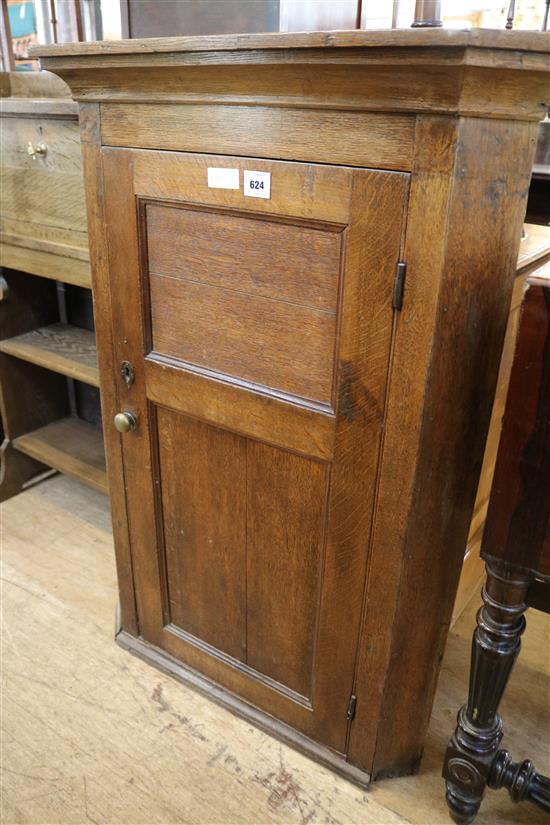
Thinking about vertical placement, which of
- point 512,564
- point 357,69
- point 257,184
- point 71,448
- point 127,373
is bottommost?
point 71,448

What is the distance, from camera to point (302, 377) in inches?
45.6

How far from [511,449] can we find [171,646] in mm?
1059

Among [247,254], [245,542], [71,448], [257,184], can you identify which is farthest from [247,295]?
[71,448]

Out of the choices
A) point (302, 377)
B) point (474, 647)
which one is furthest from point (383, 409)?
point (474, 647)

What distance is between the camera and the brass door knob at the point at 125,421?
1.43 metres

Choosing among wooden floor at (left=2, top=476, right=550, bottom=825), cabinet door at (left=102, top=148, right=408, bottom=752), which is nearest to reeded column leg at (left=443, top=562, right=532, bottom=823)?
wooden floor at (left=2, top=476, right=550, bottom=825)

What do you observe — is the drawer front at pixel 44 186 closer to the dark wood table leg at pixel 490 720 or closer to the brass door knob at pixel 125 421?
the brass door knob at pixel 125 421

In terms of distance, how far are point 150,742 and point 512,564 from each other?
951 millimetres

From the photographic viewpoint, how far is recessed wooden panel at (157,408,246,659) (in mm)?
1364

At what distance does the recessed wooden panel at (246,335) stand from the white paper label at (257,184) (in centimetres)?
17

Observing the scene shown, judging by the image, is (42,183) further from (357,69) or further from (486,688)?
(486,688)

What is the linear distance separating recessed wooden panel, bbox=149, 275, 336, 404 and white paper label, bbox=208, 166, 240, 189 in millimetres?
179

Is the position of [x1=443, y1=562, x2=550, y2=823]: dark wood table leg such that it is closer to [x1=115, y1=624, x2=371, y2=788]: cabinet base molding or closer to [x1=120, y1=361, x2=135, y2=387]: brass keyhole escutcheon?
[x1=115, y1=624, x2=371, y2=788]: cabinet base molding

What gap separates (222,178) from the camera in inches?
43.9
